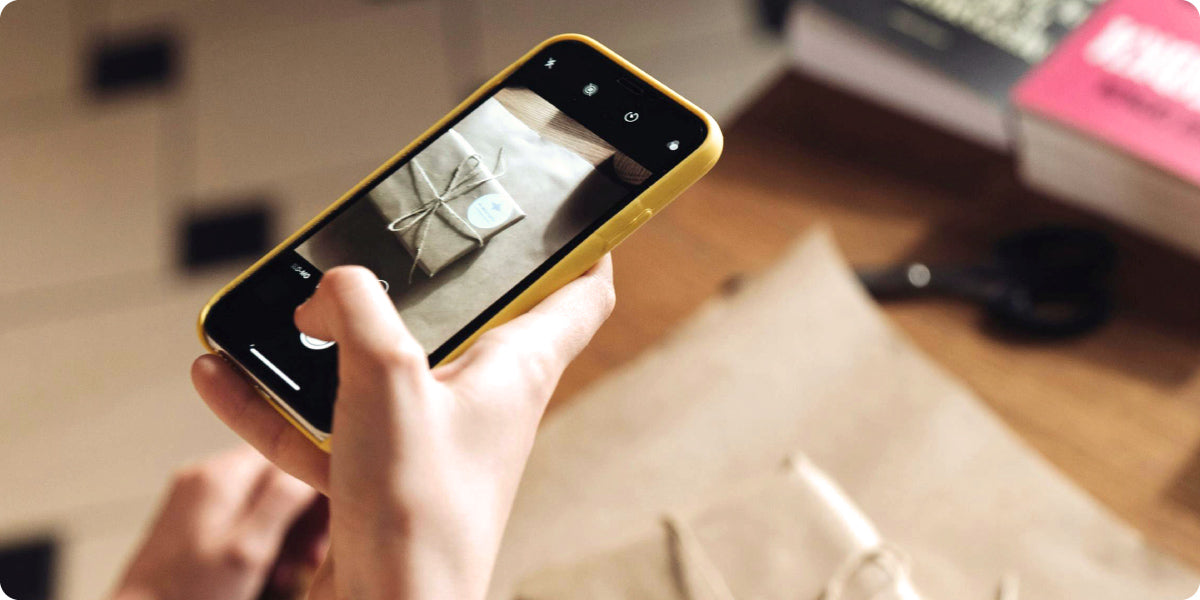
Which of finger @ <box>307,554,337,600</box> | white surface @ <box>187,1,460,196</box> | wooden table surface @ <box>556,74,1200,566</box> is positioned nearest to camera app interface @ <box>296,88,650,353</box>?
finger @ <box>307,554,337,600</box>

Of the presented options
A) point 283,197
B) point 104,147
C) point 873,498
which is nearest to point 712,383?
point 873,498

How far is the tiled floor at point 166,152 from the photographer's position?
1.24 meters

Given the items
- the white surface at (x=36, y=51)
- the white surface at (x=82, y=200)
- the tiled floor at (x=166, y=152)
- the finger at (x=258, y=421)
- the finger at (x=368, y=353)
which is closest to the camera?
the finger at (x=368, y=353)

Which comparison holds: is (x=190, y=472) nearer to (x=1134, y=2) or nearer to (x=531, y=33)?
(x=1134, y=2)

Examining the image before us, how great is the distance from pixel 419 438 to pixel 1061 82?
0.49m

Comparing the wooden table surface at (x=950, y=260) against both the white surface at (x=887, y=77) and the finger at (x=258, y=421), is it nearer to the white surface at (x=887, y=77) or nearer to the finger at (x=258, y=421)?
the white surface at (x=887, y=77)

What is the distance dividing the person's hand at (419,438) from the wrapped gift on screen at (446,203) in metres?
0.06

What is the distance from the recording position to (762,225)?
68 cm

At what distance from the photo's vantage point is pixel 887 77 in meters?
0.70

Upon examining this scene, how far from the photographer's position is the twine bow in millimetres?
436

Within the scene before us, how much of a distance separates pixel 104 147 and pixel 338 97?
38 centimetres

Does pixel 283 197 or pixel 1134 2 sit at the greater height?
pixel 1134 2

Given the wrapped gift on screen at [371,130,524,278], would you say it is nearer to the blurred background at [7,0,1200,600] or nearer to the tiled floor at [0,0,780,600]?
the blurred background at [7,0,1200,600]

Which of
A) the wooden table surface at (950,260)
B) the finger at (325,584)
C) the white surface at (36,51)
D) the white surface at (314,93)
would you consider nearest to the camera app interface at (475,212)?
the finger at (325,584)
